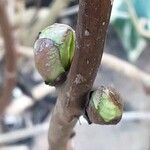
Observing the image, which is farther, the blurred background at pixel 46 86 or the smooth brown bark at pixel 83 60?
the blurred background at pixel 46 86

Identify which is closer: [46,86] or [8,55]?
[8,55]

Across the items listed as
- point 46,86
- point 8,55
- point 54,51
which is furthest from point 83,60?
point 46,86

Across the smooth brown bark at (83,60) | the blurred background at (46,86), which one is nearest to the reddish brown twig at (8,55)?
the blurred background at (46,86)

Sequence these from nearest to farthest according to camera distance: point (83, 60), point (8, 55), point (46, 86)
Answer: point (83, 60)
point (8, 55)
point (46, 86)

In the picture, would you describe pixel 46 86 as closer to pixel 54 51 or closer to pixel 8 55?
pixel 8 55

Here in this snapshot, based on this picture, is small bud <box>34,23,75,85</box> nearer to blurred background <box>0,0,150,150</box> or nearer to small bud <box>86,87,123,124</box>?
small bud <box>86,87,123,124</box>

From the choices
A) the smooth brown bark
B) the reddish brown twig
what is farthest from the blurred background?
the smooth brown bark

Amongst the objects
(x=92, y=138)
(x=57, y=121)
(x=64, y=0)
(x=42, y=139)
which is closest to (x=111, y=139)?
(x=92, y=138)

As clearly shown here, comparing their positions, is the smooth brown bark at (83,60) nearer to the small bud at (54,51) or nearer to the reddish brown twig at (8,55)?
the small bud at (54,51)
